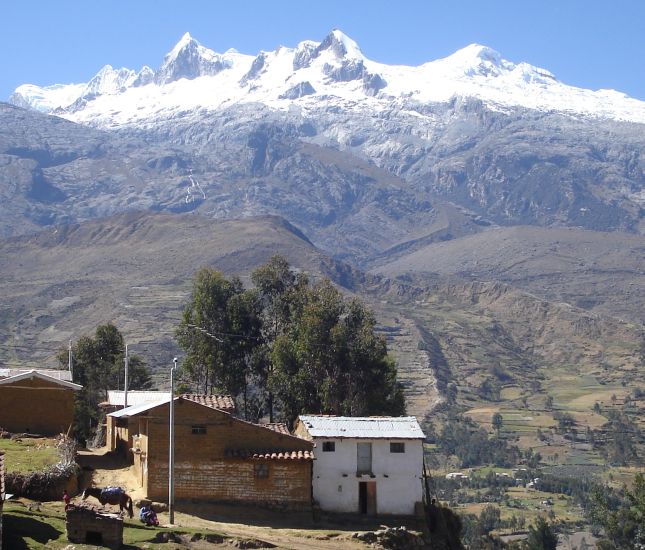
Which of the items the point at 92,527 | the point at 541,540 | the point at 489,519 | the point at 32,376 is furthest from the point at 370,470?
the point at 489,519

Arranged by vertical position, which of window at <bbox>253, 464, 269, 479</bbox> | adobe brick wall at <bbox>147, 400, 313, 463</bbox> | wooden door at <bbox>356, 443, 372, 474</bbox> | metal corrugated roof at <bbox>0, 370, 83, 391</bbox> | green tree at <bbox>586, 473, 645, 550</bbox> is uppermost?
metal corrugated roof at <bbox>0, 370, 83, 391</bbox>

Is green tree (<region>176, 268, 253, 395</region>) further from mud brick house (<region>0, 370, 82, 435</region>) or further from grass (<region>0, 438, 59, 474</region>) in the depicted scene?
grass (<region>0, 438, 59, 474</region>)

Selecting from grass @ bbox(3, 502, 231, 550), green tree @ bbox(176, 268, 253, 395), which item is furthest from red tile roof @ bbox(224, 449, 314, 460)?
green tree @ bbox(176, 268, 253, 395)

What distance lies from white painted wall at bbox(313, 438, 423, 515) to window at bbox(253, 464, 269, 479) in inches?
96.9

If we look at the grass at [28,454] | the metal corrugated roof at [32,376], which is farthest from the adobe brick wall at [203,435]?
the metal corrugated roof at [32,376]

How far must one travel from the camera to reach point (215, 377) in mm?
72250

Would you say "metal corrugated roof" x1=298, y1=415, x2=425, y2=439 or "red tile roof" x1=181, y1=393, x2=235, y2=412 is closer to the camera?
"metal corrugated roof" x1=298, y1=415, x2=425, y2=439

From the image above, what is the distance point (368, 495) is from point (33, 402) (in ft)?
56.4

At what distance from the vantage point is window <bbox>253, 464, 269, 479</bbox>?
4734 cm

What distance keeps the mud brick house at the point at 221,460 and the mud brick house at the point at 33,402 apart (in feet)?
28.3

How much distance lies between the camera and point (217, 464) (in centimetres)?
4731

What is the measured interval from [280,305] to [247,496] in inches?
1129

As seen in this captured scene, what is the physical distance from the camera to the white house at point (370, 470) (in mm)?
48875

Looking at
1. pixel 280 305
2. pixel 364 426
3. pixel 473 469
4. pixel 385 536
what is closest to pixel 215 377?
pixel 280 305
